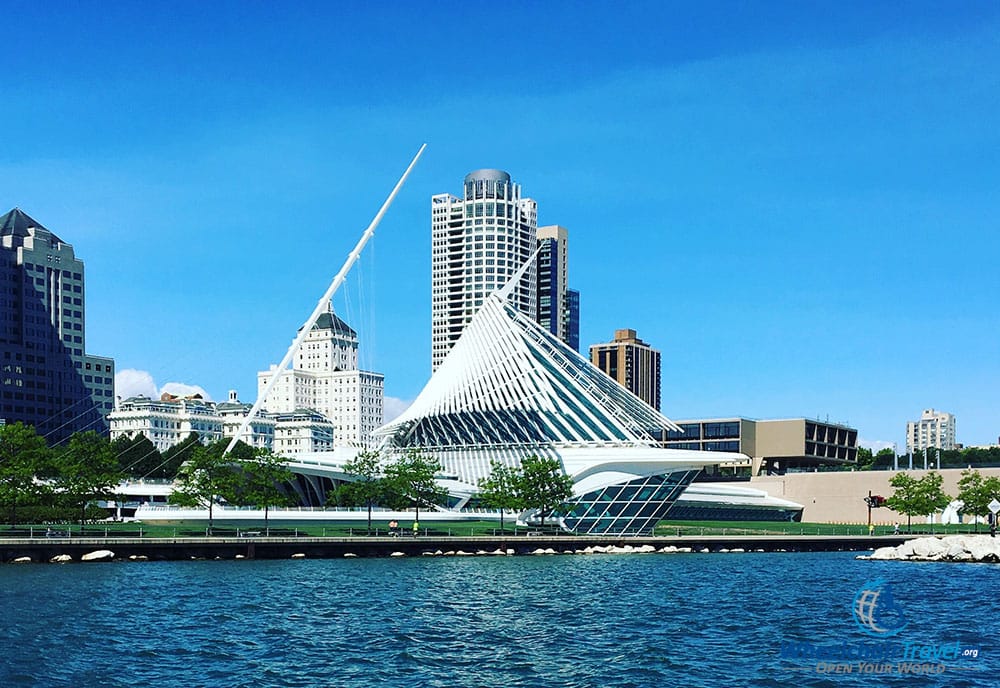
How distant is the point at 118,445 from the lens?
18250 centimetres

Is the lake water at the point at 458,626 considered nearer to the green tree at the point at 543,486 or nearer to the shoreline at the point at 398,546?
the shoreline at the point at 398,546

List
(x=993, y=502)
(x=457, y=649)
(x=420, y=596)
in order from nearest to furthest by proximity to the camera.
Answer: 1. (x=457, y=649)
2. (x=420, y=596)
3. (x=993, y=502)

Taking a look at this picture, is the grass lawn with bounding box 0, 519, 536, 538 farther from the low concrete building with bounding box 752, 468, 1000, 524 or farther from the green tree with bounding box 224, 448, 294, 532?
the low concrete building with bounding box 752, 468, 1000, 524

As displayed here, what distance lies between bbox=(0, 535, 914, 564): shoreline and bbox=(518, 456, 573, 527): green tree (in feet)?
Result: 29.9

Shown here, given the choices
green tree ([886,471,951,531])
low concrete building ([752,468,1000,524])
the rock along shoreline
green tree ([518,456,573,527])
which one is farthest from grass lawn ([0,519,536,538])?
low concrete building ([752,468,1000,524])

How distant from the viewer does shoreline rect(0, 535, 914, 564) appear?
77.3 metres

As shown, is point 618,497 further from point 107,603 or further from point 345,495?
point 107,603

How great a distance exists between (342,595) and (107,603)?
11.1 m

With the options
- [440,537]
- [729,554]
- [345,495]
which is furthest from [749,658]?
[345,495]

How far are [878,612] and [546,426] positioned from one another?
70.9 m

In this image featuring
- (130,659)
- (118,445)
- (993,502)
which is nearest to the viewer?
(130,659)

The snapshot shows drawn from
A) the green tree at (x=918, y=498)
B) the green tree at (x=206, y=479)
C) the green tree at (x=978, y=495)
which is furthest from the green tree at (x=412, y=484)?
the green tree at (x=978, y=495)

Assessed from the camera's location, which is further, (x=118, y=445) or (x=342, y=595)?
(x=118, y=445)

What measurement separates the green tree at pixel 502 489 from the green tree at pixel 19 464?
39165mm
